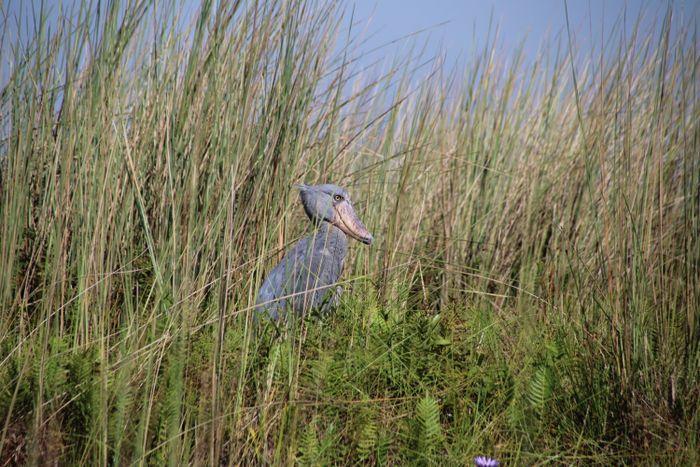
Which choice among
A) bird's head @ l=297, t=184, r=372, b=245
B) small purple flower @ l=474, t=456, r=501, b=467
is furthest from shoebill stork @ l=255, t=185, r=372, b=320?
small purple flower @ l=474, t=456, r=501, b=467

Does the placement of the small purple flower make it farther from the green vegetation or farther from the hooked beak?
the hooked beak

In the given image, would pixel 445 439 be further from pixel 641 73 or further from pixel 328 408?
pixel 641 73

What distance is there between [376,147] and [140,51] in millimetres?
2127

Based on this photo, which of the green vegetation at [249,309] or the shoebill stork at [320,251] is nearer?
the green vegetation at [249,309]

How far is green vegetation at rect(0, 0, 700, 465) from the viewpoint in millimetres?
2004

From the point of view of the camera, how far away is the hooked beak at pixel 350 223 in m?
3.16

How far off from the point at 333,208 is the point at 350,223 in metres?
0.13

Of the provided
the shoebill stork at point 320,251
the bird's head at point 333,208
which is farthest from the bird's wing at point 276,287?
the bird's head at point 333,208

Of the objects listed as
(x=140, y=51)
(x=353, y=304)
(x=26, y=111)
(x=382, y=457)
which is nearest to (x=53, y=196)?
(x=26, y=111)

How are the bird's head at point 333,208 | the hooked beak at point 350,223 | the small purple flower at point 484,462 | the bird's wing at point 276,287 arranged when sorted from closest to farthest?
the small purple flower at point 484,462, the bird's wing at point 276,287, the bird's head at point 333,208, the hooked beak at point 350,223

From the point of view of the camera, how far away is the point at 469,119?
463cm

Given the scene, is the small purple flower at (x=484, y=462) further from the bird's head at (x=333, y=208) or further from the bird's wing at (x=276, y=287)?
the bird's head at (x=333, y=208)

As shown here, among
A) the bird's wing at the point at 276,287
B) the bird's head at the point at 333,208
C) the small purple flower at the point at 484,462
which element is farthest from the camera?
the bird's head at the point at 333,208

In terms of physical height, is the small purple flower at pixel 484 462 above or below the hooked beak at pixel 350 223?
below
